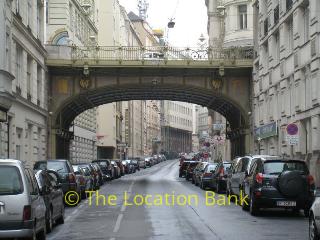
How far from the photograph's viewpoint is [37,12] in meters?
44.2

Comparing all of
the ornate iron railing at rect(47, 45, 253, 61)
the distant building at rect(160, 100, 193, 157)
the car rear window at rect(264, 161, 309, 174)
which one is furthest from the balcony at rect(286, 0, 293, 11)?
the distant building at rect(160, 100, 193, 157)

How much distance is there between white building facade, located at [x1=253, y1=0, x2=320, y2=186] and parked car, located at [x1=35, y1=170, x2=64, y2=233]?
12.6 metres

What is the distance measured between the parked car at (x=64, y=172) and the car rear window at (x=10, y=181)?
1248cm

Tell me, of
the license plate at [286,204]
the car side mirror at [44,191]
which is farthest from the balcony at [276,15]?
the car side mirror at [44,191]

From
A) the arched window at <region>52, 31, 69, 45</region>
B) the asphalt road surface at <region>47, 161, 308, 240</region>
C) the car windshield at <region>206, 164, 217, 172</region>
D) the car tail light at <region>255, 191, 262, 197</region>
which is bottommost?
the asphalt road surface at <region>47, 161, 308, 240</region>

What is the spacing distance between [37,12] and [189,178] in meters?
16.1

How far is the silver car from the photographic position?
465 inches

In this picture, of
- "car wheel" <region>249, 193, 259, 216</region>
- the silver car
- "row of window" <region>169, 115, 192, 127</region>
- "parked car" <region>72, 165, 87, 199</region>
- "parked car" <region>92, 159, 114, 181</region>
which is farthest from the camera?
"row of window" <region>169, 115, 192, 127</region>

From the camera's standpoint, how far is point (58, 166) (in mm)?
25172

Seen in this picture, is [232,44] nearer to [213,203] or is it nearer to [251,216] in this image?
[213,203]

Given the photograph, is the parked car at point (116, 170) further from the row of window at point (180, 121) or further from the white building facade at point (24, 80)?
→ the row of window at point (180, 121)

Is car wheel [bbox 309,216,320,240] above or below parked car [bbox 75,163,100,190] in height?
below

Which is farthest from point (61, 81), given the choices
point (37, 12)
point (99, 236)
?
point (99, 236)

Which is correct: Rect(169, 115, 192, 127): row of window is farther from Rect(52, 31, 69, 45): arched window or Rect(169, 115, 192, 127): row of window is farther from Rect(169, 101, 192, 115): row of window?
Rect(52, 31, 69, 45): arched window
